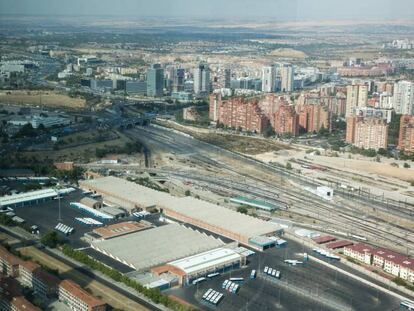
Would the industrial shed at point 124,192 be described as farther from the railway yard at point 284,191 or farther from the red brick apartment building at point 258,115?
the red brick apartment building at point 258,115

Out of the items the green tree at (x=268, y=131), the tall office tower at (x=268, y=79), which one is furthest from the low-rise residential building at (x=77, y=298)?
the tall office tower at (x=268, y=79)

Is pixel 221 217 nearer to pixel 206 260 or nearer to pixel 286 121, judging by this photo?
pixel 206 260

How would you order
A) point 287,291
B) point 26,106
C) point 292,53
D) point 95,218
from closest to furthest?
point 287,291
point 95,218
point 26,106
point 292,53

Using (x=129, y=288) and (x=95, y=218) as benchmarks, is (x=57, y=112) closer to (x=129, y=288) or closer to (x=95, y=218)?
(x=95, y=218)

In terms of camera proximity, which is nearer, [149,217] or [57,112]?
[149,217]

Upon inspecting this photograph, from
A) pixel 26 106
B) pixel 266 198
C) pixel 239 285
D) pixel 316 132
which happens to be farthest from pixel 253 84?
pixel 239 285

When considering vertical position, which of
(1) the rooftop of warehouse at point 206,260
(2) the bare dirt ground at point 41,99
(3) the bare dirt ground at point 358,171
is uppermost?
(2) the bare dirt ground at point 41,99
